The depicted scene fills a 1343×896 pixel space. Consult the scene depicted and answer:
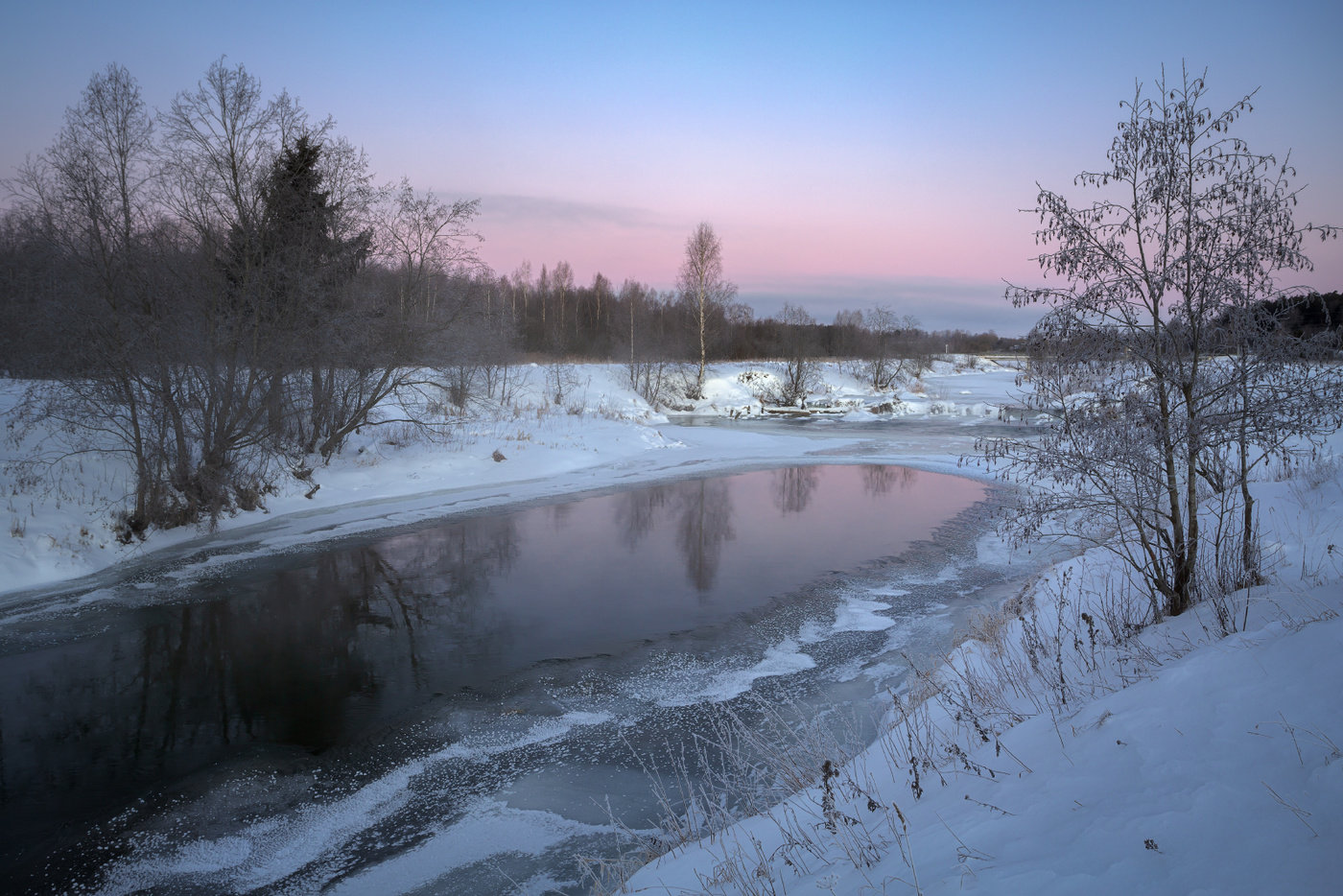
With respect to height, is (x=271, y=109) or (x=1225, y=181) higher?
(x=271, y=109)

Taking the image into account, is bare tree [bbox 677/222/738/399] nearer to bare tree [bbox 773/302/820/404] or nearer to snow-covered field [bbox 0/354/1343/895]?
bare tree [bbox 773/302/820/404]

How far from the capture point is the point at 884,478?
19.8 meters

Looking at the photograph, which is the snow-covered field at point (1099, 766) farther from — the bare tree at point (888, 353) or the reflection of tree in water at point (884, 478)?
the bare tree at point (888, 353)

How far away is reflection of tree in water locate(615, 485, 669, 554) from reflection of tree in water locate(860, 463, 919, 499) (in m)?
5.25

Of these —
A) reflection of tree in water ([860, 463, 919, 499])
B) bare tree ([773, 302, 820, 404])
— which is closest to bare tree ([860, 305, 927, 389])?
bare tree ([773, 302, 820, 404])

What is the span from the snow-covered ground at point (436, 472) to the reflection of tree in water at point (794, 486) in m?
1.44

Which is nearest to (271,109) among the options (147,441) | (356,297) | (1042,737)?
(356,297)

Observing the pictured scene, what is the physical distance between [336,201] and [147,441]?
6931 mm

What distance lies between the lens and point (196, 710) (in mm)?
6812

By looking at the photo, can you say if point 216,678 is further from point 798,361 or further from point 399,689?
point 798,361

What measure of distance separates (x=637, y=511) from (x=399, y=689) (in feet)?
28.4

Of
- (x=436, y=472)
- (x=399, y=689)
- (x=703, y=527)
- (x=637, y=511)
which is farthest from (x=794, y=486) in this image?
(x=399, y=689)

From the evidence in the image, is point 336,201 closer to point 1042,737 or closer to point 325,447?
point 325,447

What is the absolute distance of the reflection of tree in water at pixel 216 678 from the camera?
578cm
